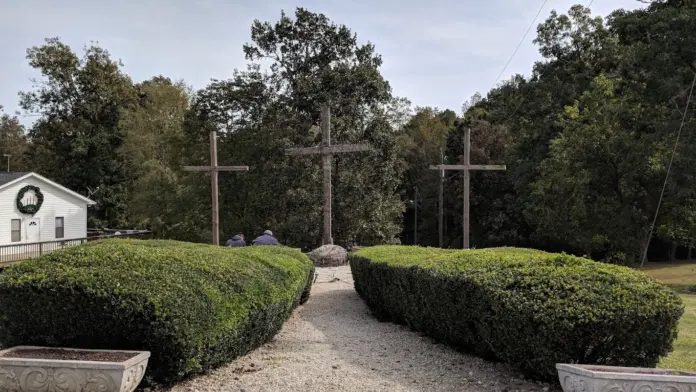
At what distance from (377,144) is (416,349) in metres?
22.8

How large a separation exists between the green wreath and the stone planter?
81.7 feet

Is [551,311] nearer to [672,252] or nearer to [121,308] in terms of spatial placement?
[121,308]

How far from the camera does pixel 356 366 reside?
6.29 meters

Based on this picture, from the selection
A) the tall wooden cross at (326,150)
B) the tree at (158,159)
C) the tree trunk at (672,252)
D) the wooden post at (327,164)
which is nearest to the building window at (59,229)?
the tree at (158,159)

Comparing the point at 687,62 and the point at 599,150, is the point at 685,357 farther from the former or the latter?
the point at 599,150

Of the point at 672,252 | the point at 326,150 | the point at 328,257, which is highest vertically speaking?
the point at 326,150

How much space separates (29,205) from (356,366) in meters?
25.7

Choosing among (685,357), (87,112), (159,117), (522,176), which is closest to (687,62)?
(522,176)

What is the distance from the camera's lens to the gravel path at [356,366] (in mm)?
5441

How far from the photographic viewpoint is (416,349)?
24.0 feet

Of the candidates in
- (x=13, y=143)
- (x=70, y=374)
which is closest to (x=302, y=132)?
(x=70, y=374)

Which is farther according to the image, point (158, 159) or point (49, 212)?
point (158, 159)

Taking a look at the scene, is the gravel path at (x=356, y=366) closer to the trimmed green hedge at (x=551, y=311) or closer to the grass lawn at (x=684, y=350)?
the trimmed green hedge at (x=551, y=311)

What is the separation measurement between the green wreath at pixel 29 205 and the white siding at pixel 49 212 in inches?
6.5
